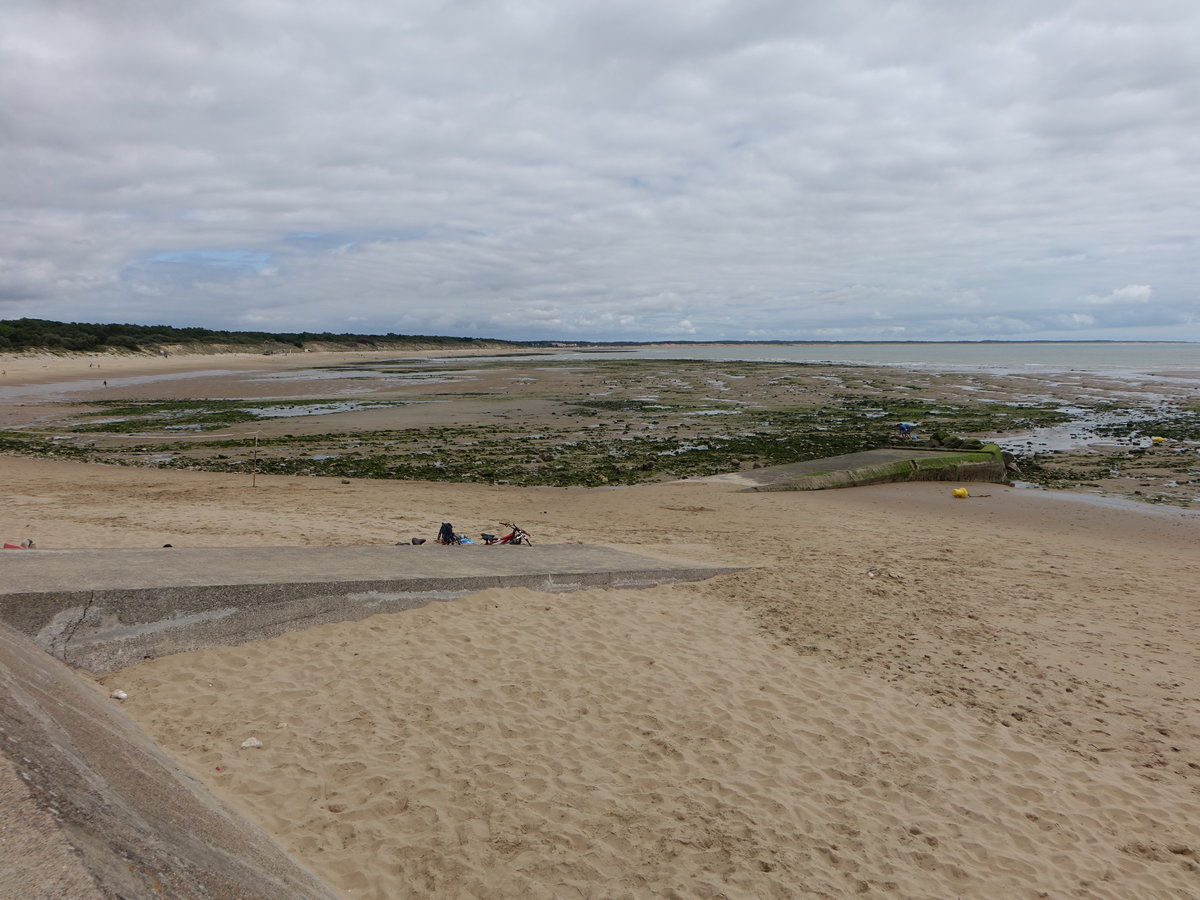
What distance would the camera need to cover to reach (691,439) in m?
21.7

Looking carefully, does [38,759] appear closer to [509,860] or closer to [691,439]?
[509,860]

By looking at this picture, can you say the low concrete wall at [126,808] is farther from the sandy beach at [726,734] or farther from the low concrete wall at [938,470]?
the low concrete wall at [938,470]

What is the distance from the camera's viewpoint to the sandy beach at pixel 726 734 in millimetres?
3752

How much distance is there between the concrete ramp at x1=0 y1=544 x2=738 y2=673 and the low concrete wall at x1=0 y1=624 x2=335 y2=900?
3.13 feet

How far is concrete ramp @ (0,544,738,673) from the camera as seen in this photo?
4.99 metres

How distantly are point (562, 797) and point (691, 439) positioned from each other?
18.0 m

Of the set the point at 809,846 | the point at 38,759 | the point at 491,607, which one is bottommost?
the point at 809,846

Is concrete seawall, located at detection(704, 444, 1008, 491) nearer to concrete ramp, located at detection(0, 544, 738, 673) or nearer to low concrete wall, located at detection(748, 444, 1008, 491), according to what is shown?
low concrete wall, located at detection(748, 444, 1008, 491)

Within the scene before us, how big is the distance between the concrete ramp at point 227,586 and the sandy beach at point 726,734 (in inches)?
7.3

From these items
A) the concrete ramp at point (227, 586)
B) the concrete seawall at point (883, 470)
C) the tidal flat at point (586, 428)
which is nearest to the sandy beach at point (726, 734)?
the concrete ramp at point (227, 586)

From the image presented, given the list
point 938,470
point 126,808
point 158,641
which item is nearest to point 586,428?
point 938,470

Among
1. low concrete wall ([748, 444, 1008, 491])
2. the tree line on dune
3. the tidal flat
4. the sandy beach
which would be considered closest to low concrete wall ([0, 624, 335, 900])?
the sandy beach

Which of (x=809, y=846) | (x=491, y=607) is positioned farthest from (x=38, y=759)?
(x=491, y=607)

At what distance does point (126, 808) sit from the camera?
2.70m
